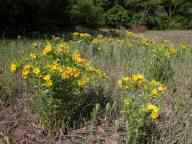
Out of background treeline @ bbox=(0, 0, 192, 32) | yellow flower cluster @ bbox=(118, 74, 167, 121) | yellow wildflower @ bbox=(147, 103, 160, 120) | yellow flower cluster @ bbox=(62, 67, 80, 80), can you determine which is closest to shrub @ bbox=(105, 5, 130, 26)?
background treeline @ bbox=(0, 0, 192, 32)

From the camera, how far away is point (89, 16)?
16234 mm

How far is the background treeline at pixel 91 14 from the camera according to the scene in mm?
10602

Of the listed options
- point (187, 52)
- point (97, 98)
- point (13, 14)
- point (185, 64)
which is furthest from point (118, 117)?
point (13, 14)

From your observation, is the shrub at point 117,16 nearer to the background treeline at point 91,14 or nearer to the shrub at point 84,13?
the background treeline at point 91,14

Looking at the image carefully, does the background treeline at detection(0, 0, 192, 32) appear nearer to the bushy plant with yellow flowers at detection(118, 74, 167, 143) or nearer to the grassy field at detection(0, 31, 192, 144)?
the grassy field at detection(0, 31, 192, 144)

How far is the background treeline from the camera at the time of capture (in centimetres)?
1060

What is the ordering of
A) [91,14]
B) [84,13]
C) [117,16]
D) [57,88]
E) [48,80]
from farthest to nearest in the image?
[117,16] < [91,14] < [84,13] < [57,88] < [48,80]

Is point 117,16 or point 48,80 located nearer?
point 48,80

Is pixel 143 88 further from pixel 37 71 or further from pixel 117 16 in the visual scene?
pixel 117 16

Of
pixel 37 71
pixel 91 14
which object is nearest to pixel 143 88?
pixel 37 71

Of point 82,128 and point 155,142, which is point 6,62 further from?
point 155,142

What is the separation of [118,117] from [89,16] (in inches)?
512

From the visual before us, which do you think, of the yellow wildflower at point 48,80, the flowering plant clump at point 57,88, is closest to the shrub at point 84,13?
the flowering plant clump at point 57,88

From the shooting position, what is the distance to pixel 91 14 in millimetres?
16078
